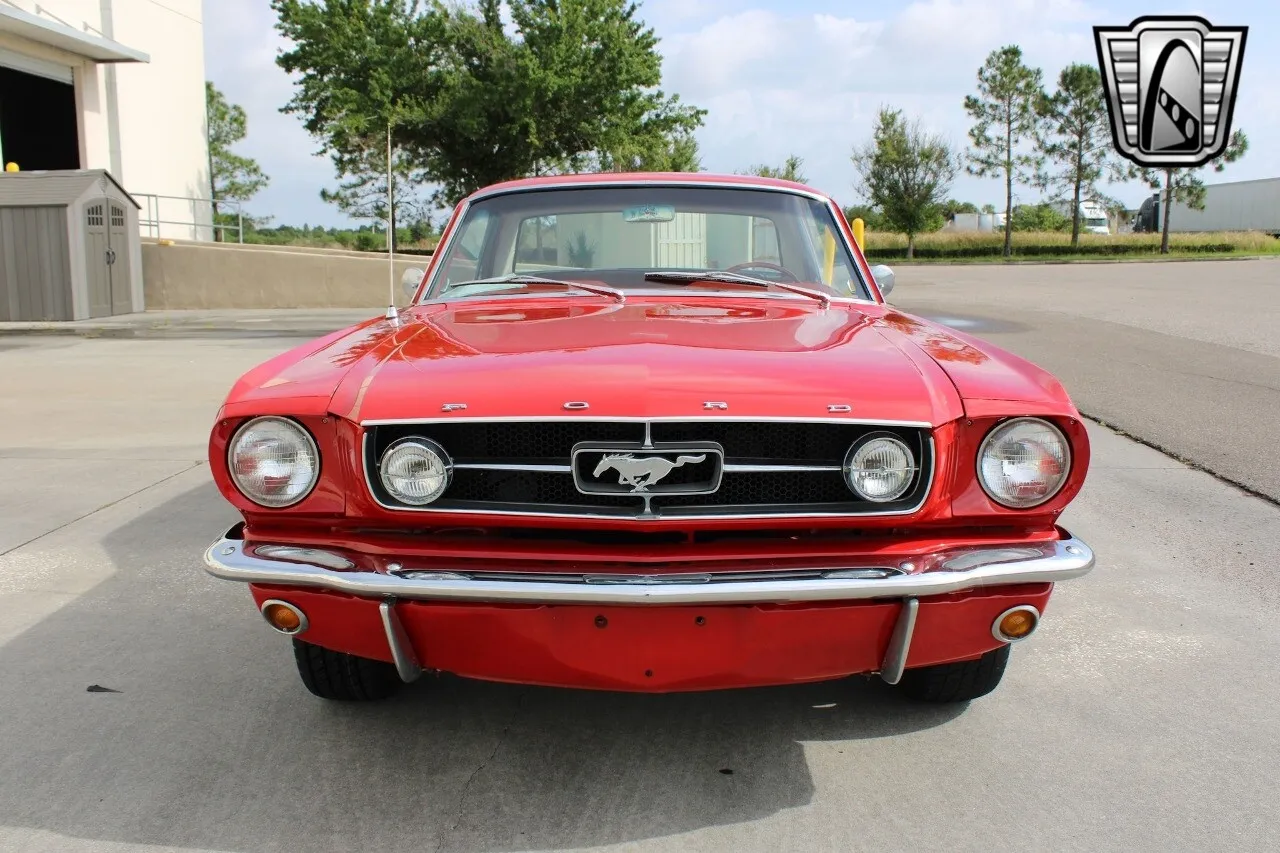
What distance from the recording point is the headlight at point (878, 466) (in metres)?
2.28

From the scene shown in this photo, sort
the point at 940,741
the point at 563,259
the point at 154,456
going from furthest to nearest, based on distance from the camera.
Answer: the point at 154,456
the point at 563,259
the point at 940,741

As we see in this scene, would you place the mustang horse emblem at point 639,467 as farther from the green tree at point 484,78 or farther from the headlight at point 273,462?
the green tree at point 484,78

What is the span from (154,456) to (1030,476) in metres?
5.39

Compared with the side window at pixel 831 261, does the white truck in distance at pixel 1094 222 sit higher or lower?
higher

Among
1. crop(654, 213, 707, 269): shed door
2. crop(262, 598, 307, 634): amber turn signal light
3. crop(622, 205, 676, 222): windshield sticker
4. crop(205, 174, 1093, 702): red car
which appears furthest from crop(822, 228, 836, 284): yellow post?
crop(262, 598, 307, 634): amber turn signal light

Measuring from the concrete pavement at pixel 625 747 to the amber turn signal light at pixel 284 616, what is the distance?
16.6 inches

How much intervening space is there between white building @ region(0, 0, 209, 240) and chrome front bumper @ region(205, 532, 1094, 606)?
64.4 ft

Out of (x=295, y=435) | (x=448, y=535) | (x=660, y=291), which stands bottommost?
(x=448, y=535)

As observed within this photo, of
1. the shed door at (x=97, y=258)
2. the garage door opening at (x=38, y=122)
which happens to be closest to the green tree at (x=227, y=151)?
the garage door opening at (x=38, y=122)

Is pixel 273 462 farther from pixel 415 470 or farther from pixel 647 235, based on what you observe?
pixel 647 235

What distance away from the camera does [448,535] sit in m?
2.34

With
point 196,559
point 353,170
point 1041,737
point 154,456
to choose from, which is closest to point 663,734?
point 1041,737

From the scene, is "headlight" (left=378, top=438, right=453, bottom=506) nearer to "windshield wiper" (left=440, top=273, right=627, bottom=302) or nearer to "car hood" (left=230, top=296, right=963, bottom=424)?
"car hood" (left=230, top=296, right=963, bottom=424)

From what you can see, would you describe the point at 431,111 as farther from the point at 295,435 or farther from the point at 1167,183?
the point at 1167,183
